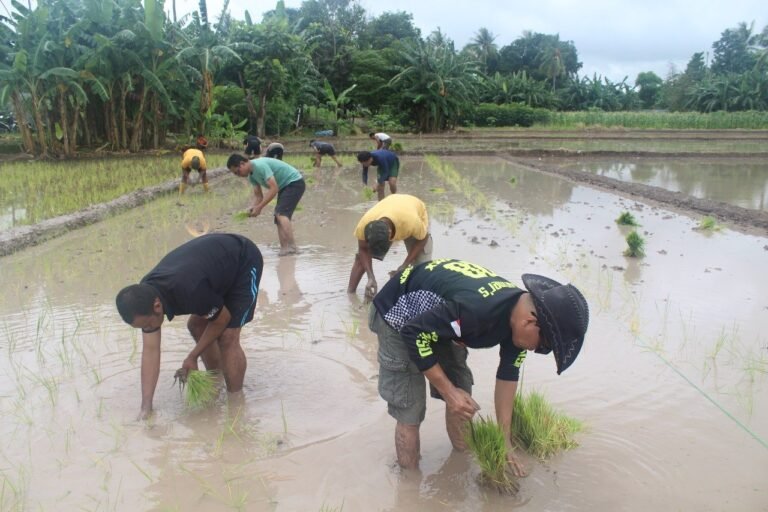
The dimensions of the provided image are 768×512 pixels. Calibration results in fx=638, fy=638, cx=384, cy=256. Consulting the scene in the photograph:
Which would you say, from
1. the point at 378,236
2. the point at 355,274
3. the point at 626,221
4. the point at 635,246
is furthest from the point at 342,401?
the point at 626,221

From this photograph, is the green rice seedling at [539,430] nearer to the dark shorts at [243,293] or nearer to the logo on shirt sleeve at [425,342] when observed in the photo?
the logo on shirt sleeve at [425,342]

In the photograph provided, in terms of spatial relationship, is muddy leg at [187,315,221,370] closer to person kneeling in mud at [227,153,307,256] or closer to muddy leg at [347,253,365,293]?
muddy leg at [347,253,365,293]

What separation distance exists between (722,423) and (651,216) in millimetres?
6473

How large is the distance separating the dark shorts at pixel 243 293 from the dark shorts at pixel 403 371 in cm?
92

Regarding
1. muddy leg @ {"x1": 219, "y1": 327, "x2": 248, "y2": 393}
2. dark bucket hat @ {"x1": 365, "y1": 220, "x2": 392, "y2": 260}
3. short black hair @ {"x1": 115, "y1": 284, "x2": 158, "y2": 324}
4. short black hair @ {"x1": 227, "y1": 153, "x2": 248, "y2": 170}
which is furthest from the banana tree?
short black hair @ {"x1": 115, "y1": 284, "x2": 158, "y2": 324}

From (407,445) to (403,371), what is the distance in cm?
34

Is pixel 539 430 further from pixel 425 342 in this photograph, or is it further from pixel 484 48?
pixel 484 48

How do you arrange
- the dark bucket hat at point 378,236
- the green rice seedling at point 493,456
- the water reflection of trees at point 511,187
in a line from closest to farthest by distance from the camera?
the green rice seedling at point 493,456
the dark bucket hat at point 378,236
the water reflection of trees at point 511,187

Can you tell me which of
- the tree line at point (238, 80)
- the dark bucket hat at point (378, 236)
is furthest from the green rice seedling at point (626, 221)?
the tree line at point (238, 80)

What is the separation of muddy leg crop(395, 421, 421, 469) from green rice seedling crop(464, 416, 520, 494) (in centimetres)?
23

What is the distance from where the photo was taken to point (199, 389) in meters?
3.21

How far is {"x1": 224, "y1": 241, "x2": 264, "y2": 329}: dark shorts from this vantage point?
3305mm

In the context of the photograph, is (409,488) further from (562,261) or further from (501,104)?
(501,104)

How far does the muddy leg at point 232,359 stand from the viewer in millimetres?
3354
